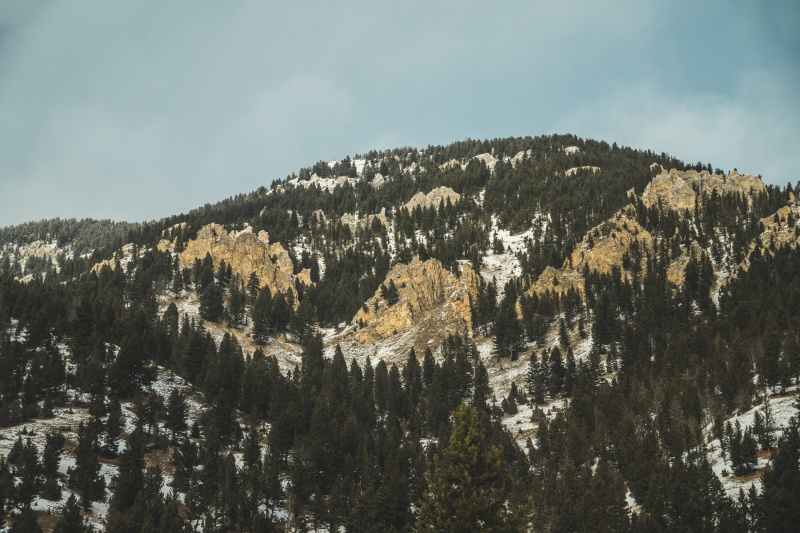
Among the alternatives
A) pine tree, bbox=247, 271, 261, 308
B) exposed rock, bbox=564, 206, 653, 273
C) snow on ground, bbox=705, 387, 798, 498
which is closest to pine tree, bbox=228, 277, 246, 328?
pine tree, bbox=247, 271, 261, 308

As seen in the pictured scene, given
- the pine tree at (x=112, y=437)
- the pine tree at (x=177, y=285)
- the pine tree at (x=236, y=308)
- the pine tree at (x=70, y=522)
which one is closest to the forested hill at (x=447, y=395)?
the pine tree at (x=112, y=437)

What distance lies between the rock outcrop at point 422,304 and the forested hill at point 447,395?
2.54ft

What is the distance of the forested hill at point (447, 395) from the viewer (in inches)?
2330

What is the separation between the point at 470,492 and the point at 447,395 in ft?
317

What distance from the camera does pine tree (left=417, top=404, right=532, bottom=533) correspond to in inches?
1193

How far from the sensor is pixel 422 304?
178m

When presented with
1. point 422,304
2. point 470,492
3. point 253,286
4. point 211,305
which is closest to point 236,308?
point 211,305

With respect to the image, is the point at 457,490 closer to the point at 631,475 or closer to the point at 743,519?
the point at 743,519

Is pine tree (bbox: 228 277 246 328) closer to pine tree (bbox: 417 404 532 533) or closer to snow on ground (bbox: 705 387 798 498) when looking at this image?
snow on ground (bbox: 705 387 798 498)

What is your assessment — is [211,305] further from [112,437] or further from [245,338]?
[112,437]

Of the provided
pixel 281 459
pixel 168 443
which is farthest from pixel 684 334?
pixel 168 443

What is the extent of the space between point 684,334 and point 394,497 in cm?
7853

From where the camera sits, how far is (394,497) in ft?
231

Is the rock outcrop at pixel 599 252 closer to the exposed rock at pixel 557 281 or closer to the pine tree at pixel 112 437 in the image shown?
the exposed rock at pixel 557 281
